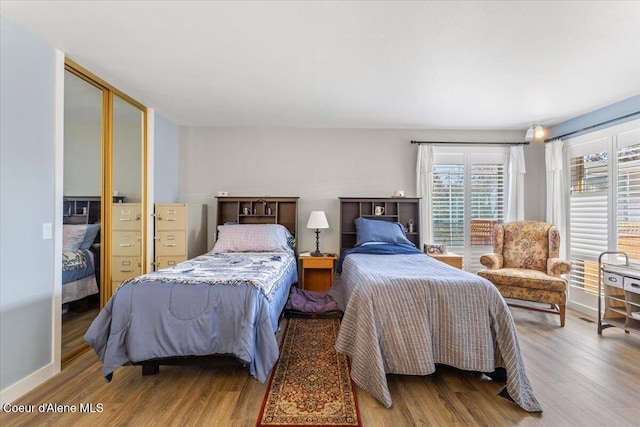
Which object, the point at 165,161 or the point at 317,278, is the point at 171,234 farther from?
the point at 317,278

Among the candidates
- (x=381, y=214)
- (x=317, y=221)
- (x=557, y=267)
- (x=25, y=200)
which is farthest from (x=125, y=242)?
(x=557, y=267)

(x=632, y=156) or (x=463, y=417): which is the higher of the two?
(x=632, y=156)

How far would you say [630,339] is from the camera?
9.48ft

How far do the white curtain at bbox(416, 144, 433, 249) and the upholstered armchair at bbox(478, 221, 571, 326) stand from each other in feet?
2.91

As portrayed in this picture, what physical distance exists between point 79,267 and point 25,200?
0.79 meters

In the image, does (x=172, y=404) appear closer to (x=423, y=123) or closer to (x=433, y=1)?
(x=433, y=1)

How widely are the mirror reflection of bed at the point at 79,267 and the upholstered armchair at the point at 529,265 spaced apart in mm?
4220

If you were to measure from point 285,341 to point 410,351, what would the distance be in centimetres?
128

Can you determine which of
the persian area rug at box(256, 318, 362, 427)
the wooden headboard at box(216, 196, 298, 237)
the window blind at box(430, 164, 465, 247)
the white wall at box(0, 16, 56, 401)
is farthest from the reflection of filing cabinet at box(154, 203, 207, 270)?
the window blind at box(430, 164, 465, 247)

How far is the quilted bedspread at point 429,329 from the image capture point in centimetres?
197

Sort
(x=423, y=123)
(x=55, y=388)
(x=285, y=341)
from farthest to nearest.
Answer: (x=423, y=123)
(x=285, y=341)
(x=55, y=388)

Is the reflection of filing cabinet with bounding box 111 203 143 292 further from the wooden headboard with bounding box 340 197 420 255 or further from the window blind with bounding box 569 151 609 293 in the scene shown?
the window blind with bounding box 569 151 609 293

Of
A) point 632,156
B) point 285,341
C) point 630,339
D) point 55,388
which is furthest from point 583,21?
point 55,388

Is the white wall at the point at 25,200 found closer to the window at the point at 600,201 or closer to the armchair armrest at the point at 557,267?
the armchair armrest at the point at 557,267
